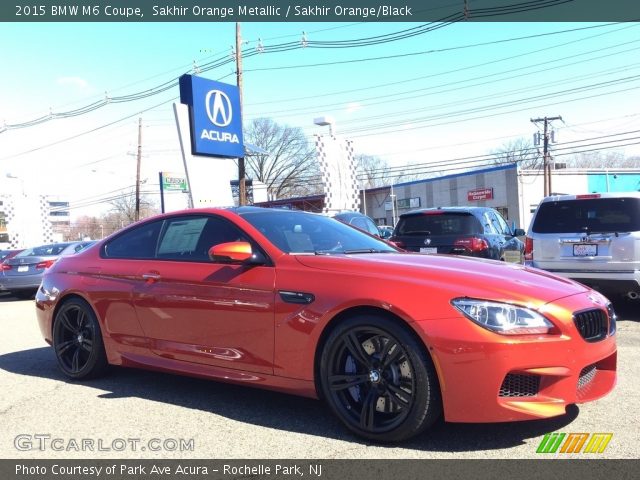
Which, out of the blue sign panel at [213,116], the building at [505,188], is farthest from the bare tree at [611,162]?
the blue sign panel at [213,116]

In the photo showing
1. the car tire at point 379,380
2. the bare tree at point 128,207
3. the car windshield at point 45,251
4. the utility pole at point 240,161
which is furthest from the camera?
the bare tree at point 128,207

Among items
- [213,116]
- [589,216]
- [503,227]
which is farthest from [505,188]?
[589,216]

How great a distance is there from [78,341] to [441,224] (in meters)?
5.77

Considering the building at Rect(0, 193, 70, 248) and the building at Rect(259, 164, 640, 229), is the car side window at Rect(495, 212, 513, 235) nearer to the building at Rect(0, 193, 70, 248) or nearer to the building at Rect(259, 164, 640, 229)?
the building at Rect(259, 164, 640, 229)

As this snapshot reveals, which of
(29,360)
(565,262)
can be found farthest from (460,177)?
(29,360)

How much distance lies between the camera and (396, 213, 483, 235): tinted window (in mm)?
8750

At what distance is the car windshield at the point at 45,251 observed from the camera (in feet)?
46.5

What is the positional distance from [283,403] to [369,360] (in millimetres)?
1170

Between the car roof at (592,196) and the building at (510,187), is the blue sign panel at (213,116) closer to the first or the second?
the car roof at (592,196)

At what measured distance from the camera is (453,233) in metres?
8.78

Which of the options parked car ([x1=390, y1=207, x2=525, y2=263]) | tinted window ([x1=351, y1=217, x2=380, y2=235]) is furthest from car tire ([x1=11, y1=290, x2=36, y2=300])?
parked car ([x1=390, y1=207, x2=525, y2=263])

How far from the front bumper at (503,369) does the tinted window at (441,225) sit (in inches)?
223

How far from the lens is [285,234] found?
4.23 m

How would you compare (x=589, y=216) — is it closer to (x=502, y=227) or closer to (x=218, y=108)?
(x=502, y=227)
